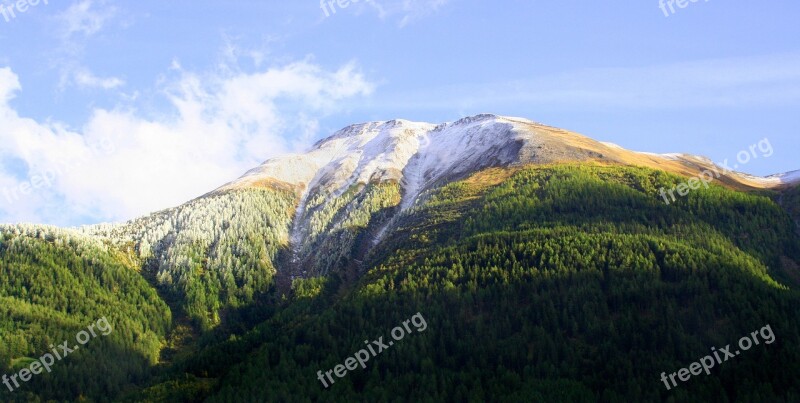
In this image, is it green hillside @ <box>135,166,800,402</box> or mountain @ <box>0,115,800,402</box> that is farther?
mountain @ <box>0,115,800,402</box>

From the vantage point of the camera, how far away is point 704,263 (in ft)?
483

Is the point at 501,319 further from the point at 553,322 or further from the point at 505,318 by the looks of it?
the point at 553,322

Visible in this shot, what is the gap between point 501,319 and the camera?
465ft

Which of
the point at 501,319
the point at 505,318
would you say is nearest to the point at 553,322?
the point at 505,318

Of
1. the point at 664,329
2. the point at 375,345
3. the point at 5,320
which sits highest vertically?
the point at 5,320

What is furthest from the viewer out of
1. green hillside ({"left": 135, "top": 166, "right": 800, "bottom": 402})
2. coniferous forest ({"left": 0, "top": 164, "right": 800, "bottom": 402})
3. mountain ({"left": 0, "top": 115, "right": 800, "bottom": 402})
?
mountain ({"left": 0, "top": 115, "right": 800, "bottom": 402})

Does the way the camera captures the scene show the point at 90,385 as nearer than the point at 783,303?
No

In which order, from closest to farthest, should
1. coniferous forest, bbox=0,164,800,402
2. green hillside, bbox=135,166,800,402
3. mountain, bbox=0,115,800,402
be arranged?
green hillside, bbox=135,166,800,402 → coniferous forest, bbox=0,164,800,402 → mountain, bbox=0,115,800,402

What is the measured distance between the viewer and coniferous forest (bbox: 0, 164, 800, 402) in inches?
4722

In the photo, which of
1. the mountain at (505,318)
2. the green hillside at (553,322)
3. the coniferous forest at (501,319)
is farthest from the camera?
the mountain at (505,318)

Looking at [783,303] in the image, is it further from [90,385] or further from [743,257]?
[90,385]

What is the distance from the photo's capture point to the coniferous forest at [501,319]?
393ft

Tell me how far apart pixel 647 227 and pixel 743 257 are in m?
25.1

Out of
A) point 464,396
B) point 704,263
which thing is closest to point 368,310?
point 464,396
